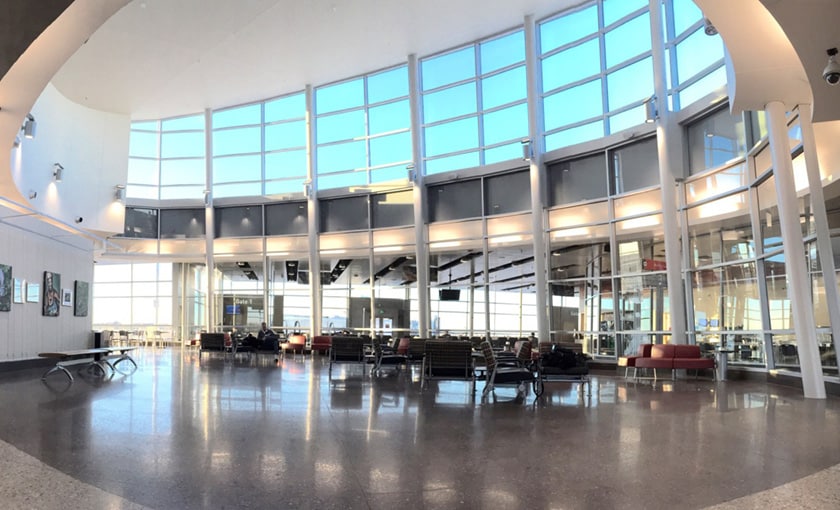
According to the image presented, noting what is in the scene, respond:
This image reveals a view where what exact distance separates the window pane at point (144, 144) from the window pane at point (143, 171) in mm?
248

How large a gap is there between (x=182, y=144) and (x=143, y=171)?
190 centimetres

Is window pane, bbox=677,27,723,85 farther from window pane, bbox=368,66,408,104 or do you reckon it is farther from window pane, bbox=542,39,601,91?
window pane, bbox=368,66,408,104

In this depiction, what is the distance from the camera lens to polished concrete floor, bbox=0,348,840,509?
10.4ft

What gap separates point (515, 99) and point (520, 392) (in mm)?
9559

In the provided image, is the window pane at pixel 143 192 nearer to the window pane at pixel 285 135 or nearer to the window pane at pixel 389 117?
the window pane at pixel 285 135

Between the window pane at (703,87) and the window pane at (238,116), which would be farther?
the window pane at (238,116)

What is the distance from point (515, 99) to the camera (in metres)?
15.4

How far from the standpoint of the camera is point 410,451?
4262 mm

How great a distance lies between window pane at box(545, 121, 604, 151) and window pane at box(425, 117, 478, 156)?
242 cm

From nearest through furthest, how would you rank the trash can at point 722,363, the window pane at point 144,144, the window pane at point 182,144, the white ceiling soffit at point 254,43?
1. the trash can at point 722,363
2. the white ceiling soffit at point 254,43
3. the window pane at point 182,144
4. the window pane at point 144,144

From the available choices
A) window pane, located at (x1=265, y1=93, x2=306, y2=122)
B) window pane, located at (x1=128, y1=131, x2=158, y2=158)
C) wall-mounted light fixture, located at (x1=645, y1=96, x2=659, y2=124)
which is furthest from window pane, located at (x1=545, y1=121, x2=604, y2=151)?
window pane, located at (x1=128, y1=131, x2=158, y2=158)

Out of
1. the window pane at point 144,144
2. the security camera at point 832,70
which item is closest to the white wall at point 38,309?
the window pane at point 144,144

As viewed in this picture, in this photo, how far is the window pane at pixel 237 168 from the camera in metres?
20.5

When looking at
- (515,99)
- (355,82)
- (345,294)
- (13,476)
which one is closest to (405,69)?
(355,82)
